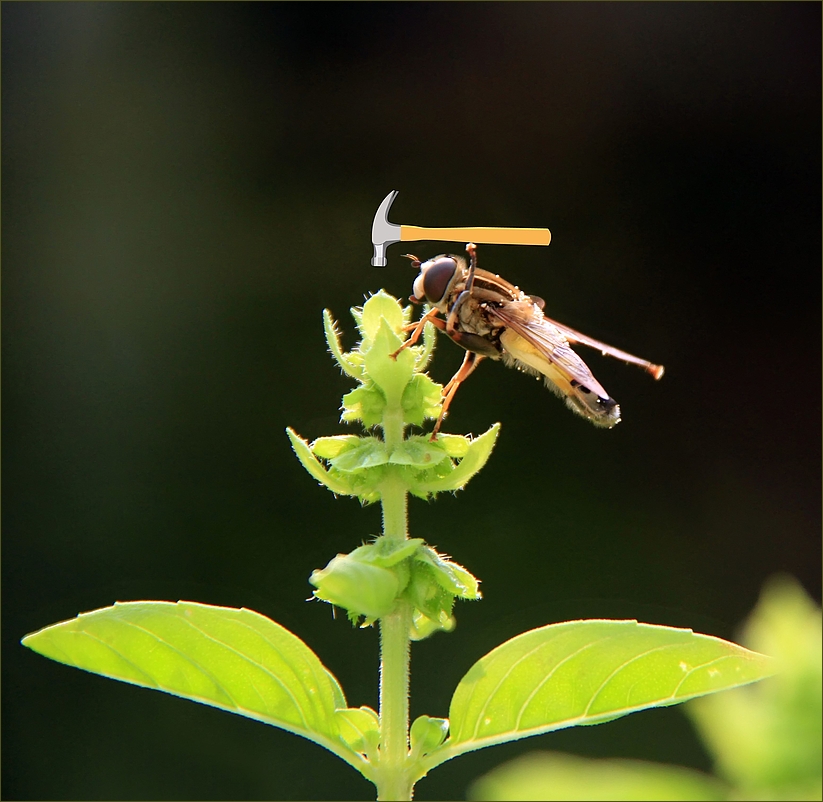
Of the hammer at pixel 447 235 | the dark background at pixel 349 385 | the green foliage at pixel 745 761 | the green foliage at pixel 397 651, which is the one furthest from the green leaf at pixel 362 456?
the dark background at pixel 349 385

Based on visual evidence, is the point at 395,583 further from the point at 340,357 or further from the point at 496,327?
the point at 496,327

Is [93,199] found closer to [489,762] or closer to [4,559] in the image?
[4,559]

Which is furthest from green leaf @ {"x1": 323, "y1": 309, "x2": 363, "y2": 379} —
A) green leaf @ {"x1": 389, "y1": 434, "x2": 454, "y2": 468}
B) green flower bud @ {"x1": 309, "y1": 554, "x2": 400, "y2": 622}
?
green flower bud @ {"x1": 309, "y1": 554, "x2": 400, "y2": 622}

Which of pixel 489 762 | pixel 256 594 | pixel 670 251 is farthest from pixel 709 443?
pixel 256 594

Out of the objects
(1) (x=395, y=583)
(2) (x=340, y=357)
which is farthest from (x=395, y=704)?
(2) (x=340, y=357)

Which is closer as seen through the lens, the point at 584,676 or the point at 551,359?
the point at 584,676

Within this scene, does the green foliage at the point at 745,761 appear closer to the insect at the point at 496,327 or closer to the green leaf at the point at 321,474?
the green leaf at the point at 321,474
